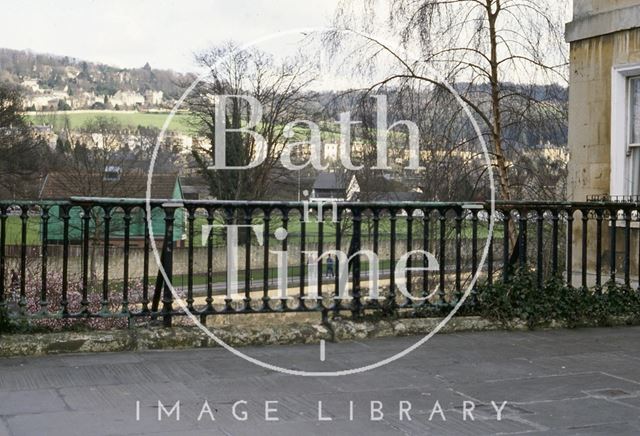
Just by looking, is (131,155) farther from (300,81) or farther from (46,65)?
(300,81)

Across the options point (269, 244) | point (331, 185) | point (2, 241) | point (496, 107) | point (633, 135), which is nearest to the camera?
point (2, 241)

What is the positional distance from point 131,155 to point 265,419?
30709 millimetres

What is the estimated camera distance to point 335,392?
4.97m

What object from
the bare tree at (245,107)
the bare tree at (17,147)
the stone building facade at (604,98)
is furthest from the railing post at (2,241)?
the bare tree at (17,147)

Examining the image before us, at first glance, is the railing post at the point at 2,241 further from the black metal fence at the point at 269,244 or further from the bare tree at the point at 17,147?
the bare tree at the point at 17,147

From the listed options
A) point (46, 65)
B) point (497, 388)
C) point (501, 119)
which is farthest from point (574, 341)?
point (46, 65)

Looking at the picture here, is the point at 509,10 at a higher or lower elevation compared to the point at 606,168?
higher

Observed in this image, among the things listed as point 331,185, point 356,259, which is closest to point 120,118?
point 331,185

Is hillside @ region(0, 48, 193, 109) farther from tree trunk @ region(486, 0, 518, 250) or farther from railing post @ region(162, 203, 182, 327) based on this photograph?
railing post @ region(162, 203, 182, 327)

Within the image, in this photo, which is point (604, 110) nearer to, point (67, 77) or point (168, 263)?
point (168, 263)

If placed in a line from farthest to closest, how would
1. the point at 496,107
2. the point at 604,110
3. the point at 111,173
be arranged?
the point at 111,173
the point at 496,107
the point at 604,110

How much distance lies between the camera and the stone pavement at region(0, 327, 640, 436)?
13.8ft

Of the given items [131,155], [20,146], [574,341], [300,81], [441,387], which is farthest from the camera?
[20,146]

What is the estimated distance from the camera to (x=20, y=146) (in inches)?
1511
